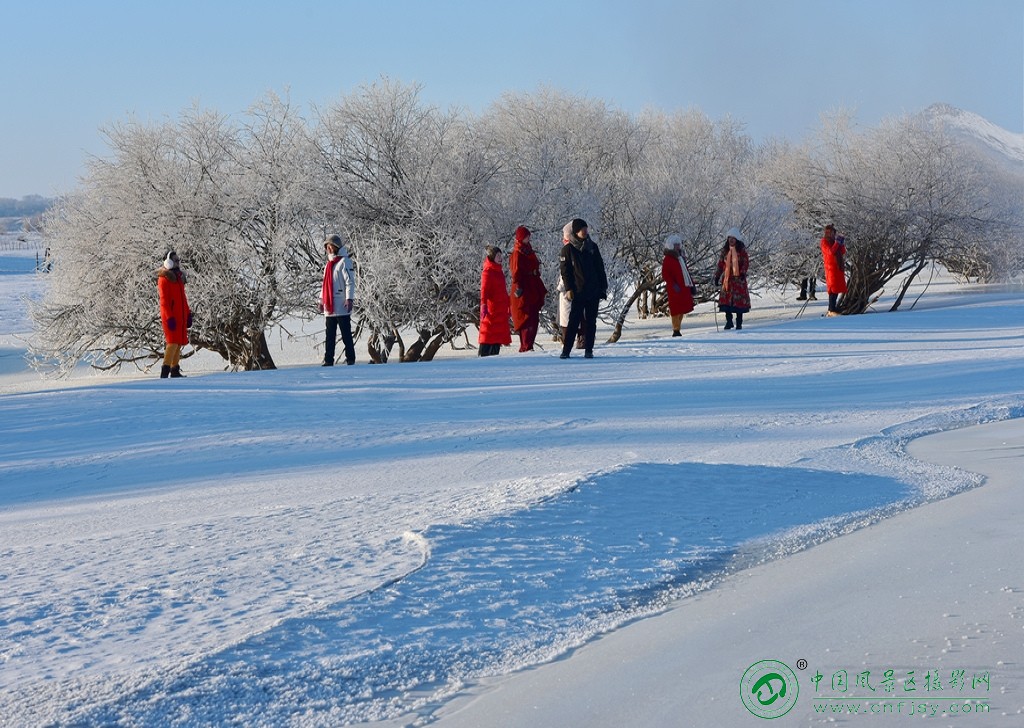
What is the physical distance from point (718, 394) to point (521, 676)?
7659 millimetres

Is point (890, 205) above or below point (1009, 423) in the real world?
above

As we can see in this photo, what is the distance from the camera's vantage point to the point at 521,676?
3.91 meters

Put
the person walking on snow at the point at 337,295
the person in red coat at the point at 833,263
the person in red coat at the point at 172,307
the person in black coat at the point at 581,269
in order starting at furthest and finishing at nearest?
the person in red coat at the point at 833,263, the person in red coat at the point at 172,307, the person walking on snow at the point at 337,295, the person in black coat at the point at 581,269

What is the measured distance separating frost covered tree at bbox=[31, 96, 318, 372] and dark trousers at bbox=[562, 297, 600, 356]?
10.4 meters

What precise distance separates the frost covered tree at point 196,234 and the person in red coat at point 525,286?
7.91 meters

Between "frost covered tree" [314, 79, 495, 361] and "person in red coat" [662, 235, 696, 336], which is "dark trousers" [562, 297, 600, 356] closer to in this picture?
"person in red coat" [662, 235, 696, 336]

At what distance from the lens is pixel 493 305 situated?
17.8 metres

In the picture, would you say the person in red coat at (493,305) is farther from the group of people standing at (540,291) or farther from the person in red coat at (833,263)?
the person in red coat at (833,263)

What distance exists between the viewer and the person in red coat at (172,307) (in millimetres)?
16047

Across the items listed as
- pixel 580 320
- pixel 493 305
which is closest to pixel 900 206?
pixel 493 305

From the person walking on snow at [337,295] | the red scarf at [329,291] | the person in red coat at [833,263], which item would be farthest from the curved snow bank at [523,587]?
the person in red coat at [833,263]

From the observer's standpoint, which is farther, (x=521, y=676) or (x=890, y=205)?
(x=890, y=205)

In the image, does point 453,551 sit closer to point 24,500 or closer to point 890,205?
point 24,500

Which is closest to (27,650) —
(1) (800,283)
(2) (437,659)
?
(2) (437,659)
